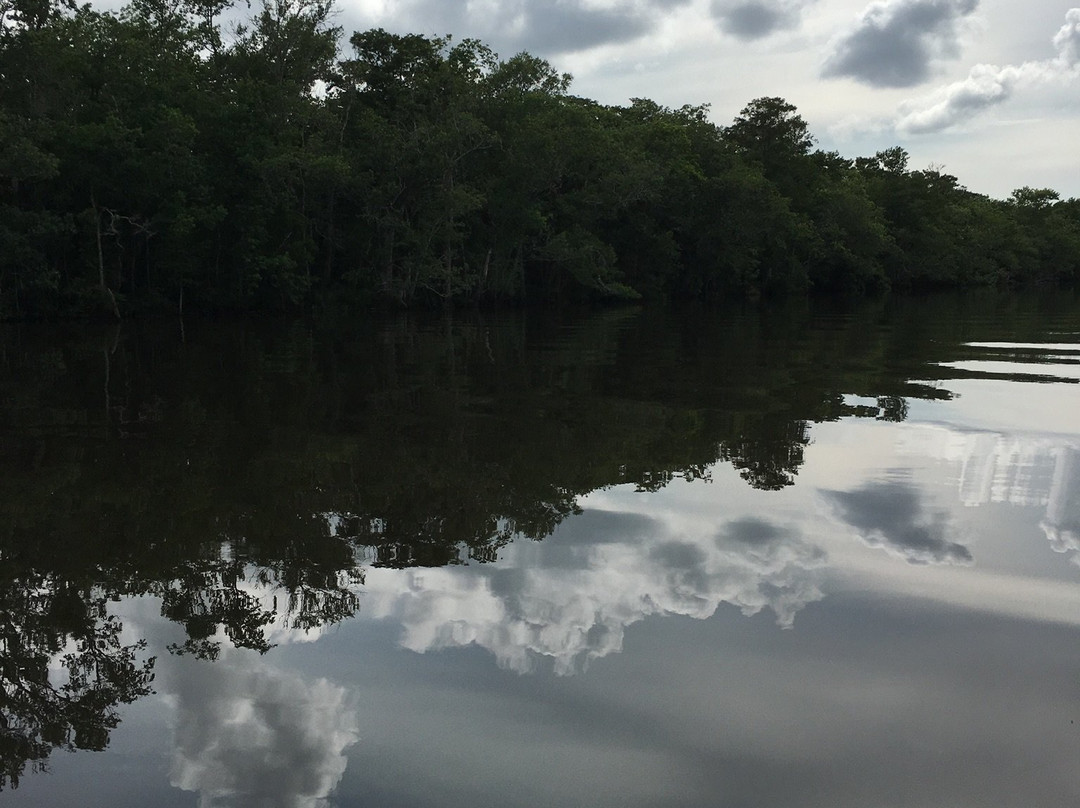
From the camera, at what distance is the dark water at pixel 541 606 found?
363cm

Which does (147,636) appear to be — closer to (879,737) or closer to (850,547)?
(879,737)

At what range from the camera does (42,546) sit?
636cm

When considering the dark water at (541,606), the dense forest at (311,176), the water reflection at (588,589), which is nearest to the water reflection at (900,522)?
the dark water at (541,606)

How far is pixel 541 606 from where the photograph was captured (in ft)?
17.3

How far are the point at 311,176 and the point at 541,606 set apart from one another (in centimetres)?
3533

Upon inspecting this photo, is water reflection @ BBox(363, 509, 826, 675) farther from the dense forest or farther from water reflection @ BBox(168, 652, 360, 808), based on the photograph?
the dense forest

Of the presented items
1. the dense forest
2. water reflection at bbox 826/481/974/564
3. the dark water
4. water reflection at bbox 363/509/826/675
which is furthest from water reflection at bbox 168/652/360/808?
the dense forest

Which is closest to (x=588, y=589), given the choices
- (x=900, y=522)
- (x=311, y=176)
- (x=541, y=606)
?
(x=541, y=606)

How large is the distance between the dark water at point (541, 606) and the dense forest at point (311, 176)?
78.9 ft

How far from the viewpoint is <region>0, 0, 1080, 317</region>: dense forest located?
32.6 meters

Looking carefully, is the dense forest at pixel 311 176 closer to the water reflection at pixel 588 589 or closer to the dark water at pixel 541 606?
the dark water at pixel 541 606

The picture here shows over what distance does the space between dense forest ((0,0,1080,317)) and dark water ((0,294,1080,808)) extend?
78.9ft

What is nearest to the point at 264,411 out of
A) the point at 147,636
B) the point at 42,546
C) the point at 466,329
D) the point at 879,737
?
the point at 42,546

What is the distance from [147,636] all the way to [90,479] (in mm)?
3805
